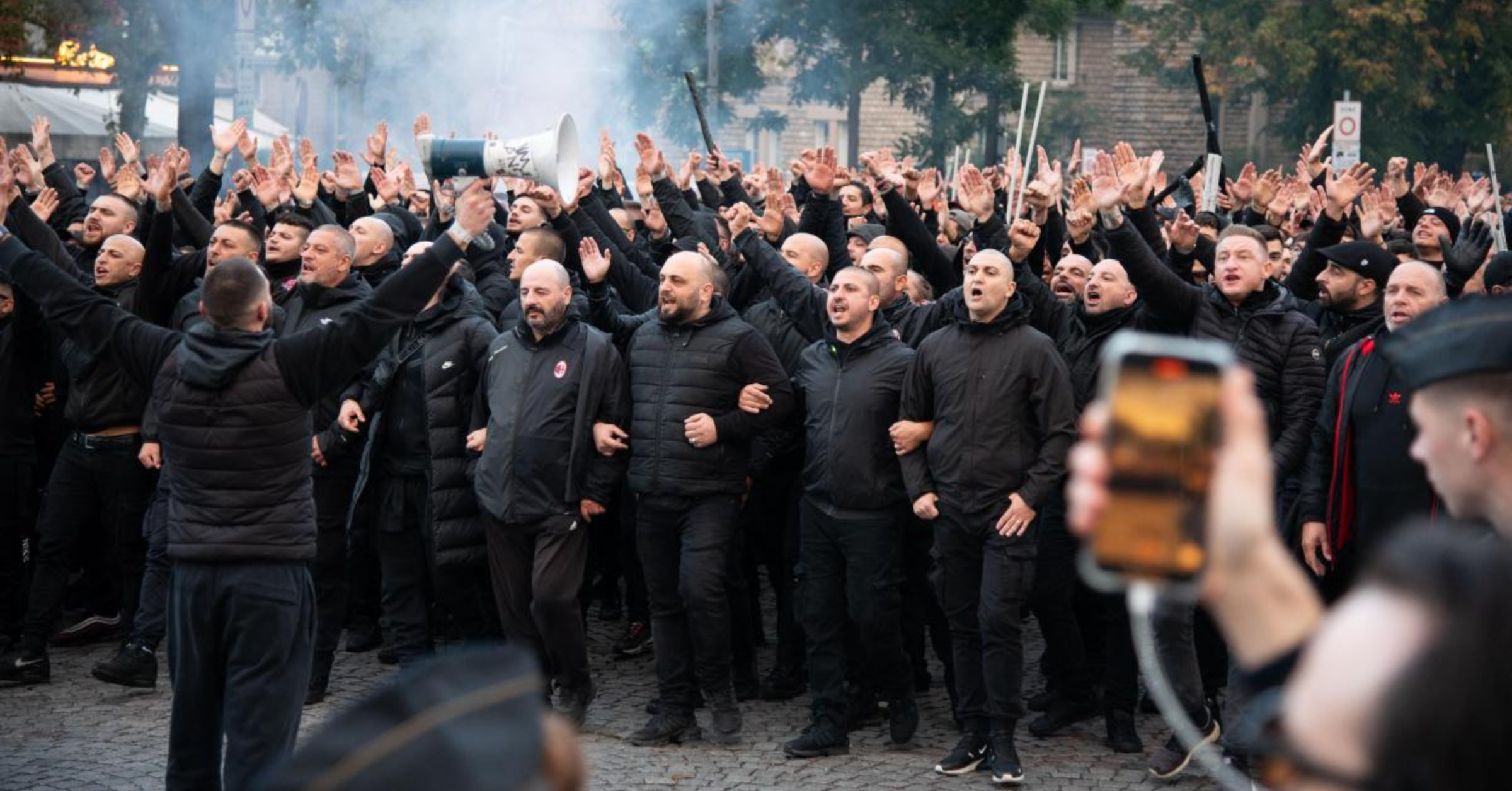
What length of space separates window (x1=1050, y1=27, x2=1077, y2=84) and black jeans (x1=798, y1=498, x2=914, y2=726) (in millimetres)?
41794

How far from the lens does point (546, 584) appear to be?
8383 millimetres

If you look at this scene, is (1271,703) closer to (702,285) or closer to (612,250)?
(702,285)

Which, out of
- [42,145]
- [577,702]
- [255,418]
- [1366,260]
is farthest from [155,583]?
[1366,260]

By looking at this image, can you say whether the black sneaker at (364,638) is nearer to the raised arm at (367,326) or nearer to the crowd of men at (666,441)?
the crowd of men at (666,441)

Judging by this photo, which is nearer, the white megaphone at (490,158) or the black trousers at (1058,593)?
the white megaphone at (490,158)

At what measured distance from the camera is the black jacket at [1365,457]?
6.97 meters

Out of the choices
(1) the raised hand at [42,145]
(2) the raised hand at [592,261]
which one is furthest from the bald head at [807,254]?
(1) the raised hand at [42,145]

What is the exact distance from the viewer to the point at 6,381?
31.3 ft

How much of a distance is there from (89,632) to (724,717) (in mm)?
3799

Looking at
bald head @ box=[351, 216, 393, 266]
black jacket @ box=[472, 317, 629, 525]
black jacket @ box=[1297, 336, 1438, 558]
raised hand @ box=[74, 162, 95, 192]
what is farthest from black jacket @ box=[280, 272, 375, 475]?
raised hand @ box=[74, 162, 95, 192]

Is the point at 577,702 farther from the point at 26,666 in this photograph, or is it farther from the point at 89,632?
the point at 89,632

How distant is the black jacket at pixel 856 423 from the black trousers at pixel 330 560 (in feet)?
7.63

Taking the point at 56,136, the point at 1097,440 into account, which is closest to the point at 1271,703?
the point at 1097,440

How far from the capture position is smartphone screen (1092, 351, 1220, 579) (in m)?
2.16
